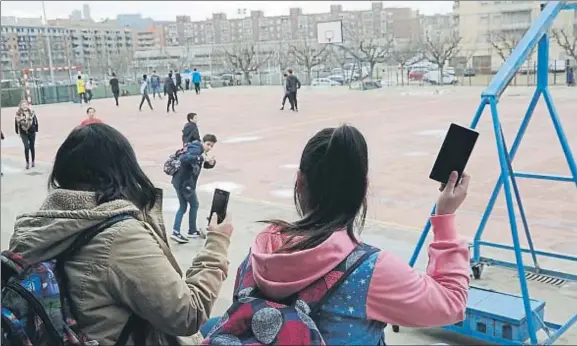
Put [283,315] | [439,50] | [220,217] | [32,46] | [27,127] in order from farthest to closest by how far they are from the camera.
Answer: [439,50] → [27,127] → [32,46] → [220,217] → [283,315]

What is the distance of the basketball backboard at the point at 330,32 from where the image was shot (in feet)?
62.5

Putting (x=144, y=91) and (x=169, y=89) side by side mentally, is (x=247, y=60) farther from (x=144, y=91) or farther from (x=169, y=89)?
(x=169, y=89)

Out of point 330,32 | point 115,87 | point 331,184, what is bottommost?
point 115,87

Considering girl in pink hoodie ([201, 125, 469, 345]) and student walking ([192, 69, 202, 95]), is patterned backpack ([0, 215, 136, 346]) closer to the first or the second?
girl in pink hoodie ([201, 125, 469, 345])

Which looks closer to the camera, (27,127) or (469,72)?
(27,127)

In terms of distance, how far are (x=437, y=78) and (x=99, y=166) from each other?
56.8ft

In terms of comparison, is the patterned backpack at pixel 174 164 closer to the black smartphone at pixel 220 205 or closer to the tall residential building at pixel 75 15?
the tall residential building at pixel 75 15

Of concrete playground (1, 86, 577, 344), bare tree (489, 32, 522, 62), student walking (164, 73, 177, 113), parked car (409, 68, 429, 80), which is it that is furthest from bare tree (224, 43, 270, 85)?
bare tree (489, 32, 522, 62)

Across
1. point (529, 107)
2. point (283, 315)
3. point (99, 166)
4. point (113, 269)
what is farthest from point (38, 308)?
point (529, 107)

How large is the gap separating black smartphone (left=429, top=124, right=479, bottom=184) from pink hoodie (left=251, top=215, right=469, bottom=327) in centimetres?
22

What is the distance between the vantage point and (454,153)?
1234mm

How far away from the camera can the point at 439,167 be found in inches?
49.1

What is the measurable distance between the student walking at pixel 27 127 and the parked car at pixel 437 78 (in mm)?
11240

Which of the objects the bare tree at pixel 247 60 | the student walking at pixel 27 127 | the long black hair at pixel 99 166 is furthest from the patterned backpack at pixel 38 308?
the bare tree at pixel 247 60
